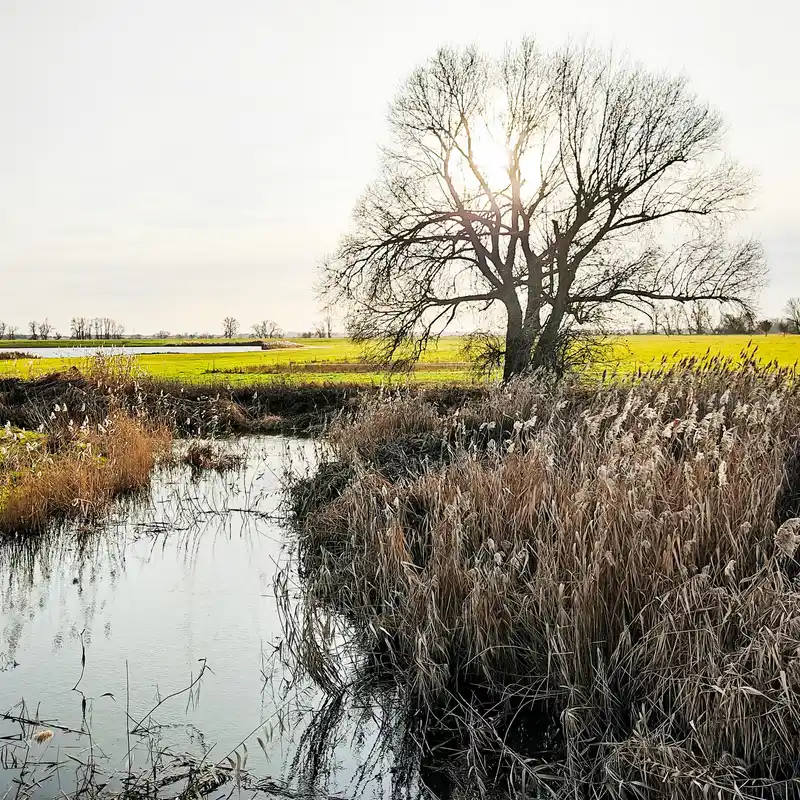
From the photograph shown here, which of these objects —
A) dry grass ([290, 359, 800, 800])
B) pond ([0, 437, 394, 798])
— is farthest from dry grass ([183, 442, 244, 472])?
dry grass ([290, 359, 800, 800])

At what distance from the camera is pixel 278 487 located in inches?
449

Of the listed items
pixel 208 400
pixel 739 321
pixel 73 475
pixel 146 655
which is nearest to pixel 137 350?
pixel 208 400

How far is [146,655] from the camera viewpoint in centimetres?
532

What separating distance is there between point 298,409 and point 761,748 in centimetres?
1829

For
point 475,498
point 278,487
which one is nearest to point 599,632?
point 475,498

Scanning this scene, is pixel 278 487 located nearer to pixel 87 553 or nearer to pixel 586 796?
pixel 87 553

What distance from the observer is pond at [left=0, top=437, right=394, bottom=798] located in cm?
398

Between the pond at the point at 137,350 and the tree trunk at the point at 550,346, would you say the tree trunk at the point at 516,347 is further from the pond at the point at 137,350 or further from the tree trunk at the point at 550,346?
the pond at the point at 137,350

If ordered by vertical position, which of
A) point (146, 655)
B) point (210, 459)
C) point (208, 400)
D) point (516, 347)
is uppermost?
point (516, 347)

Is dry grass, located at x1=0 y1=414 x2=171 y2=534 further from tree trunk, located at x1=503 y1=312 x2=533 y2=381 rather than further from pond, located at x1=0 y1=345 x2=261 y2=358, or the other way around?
pond, located at x1=0 y1=345 x2=261 y2=358

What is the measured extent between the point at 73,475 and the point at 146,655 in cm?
473

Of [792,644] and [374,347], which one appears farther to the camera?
[374,347]

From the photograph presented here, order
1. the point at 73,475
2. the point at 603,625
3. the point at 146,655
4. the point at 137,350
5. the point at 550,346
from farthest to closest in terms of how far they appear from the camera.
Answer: the point at 137,350 < the point at 550,346 < the point at 73,475 < the point at 146,655 < the point at 603,625

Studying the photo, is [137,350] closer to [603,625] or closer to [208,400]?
[208,400]
